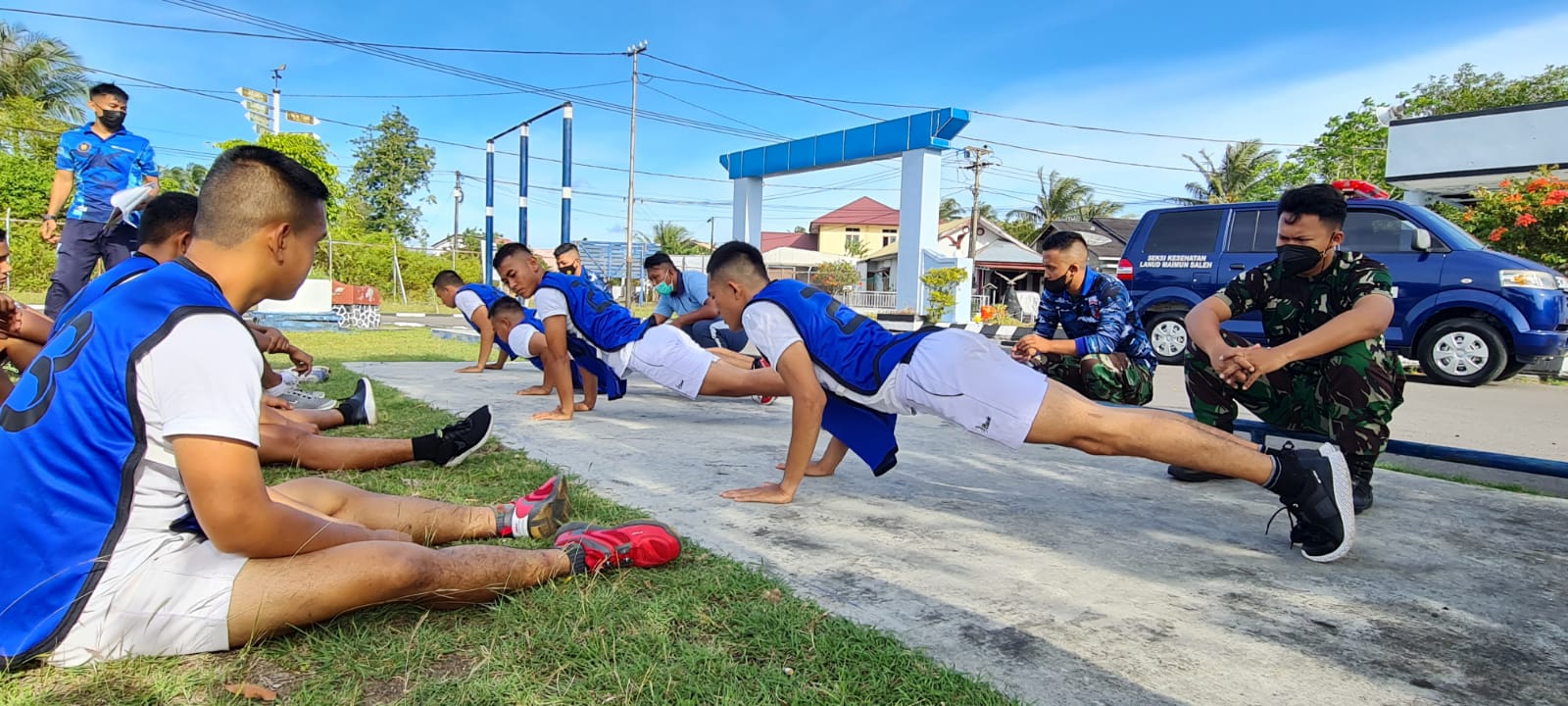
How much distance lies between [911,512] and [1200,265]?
800cm

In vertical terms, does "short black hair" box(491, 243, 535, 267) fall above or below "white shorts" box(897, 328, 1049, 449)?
above

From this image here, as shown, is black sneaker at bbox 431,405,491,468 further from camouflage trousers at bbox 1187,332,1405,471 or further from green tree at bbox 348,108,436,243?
green tree at bbox 348,108,436,243

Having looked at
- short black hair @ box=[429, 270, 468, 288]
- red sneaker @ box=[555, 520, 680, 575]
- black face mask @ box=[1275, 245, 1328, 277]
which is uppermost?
→ black face mask @ box=[1275, 245, 1328, 277]

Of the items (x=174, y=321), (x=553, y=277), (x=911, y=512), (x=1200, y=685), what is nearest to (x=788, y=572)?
(x=911, y=512)

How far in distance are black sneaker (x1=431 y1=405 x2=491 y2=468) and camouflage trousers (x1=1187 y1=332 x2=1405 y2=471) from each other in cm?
330

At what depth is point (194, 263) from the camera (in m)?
1.80

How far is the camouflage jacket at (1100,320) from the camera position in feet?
15.7

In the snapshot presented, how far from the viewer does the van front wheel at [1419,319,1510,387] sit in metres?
8.30

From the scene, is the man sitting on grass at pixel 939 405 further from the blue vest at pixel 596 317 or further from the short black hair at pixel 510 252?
the short black hair at pixel 510 252

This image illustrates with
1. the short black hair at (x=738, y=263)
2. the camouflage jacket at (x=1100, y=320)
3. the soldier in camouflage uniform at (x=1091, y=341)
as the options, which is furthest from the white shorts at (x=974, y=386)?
the camouflage jacket at (x=1100, y=320)

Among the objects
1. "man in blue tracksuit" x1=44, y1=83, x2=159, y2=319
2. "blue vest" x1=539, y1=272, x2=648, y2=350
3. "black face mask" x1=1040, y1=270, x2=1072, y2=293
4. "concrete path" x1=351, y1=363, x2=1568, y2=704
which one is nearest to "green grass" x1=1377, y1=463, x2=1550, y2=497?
"concrete path" x1=351, y1=363, x2=1568, y2=704

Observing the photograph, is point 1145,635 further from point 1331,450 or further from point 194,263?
point 194,263

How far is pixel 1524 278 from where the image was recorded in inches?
313

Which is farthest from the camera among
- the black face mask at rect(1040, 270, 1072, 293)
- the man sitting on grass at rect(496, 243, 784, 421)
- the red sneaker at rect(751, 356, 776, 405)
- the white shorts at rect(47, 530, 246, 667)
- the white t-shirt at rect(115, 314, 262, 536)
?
the red sneaker at rect(751, 356, 776, 405)
